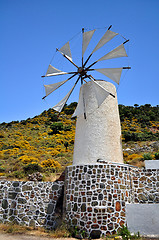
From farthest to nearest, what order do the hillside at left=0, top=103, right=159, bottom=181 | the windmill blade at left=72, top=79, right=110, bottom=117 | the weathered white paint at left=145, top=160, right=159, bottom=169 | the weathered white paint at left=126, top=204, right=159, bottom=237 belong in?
the hillside at left=0, top=103, right=159, bottom=181 → the weathered white paint at left=145, top=160, right=159, bottom=169 → the windmill blade at left=72, top=79, right=110, bottom=117 → the weathered white paint at left=126, top=204, right=159, bottom=237

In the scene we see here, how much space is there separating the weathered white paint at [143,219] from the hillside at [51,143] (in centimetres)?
654

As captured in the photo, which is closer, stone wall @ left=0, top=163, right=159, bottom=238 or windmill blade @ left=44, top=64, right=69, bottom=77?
stone wall @ left=0, top=163, right=159, bottom=238

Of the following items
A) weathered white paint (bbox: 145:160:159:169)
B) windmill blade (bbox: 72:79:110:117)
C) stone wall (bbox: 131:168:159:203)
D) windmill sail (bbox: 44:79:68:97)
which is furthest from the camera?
windmill sail (bbox: 44:79:68:97)

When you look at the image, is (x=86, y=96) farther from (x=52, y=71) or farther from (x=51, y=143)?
(x=51, y=143)

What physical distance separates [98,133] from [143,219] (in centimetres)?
395

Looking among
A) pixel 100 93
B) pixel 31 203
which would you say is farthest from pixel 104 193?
pixel 100 93

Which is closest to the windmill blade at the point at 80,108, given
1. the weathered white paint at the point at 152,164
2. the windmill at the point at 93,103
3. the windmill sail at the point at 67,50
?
the windmill at the point at 93,103

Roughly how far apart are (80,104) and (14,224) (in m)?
6.21

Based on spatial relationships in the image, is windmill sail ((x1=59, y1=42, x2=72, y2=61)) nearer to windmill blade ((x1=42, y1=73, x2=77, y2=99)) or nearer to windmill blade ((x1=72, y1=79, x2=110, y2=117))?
windmill blade ((x1=42, y1=73, x2=77, y2=99))

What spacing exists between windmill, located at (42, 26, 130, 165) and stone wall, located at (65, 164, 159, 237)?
78 cm

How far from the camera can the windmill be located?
9.80 meters

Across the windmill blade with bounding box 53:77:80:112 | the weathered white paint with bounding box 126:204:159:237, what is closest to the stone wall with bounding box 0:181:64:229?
the weathered white paint with bounding box 126:204:159:237

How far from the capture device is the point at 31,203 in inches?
393

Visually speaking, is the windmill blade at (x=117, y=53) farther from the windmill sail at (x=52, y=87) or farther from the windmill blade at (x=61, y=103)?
the windmill sail at (x=52, y=87)
